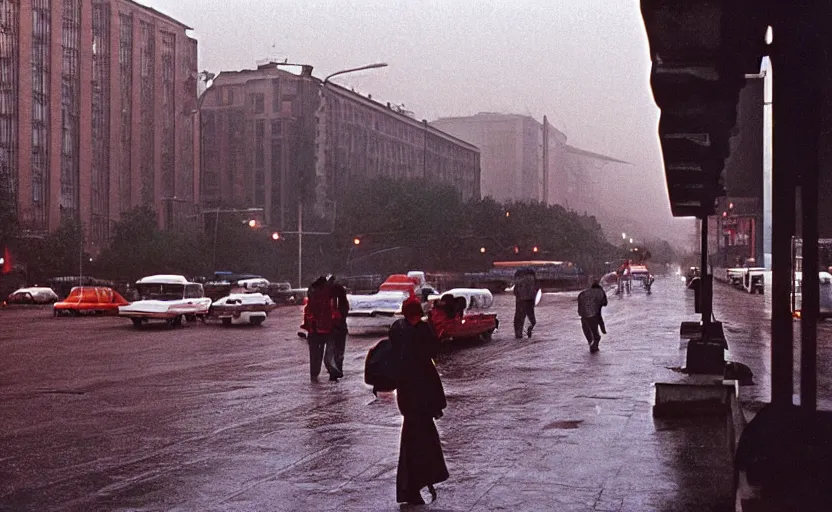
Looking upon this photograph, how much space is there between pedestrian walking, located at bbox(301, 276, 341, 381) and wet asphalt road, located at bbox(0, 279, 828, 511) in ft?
1.92

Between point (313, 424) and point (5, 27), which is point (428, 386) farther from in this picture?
point (5, 27)

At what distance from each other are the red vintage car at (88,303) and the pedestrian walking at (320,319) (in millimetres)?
26999

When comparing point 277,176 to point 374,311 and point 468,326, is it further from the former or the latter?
point 468,326

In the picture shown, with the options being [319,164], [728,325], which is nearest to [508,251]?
[319,164]

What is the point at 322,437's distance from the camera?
36.6 feet

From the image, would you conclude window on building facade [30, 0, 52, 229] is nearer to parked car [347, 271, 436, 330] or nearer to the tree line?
the tree line

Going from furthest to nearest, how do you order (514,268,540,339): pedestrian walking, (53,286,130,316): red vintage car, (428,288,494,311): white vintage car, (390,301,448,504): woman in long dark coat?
(53,286,130,316): red vintage car < (428,288,494,311): white vintage car < (514,268,540,339): pedestrian walking < (390,301,448,504): woman in long dark coat

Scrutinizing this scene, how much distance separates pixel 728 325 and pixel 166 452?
80.5ft

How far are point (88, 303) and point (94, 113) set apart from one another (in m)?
42.3

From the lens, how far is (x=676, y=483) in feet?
28.7

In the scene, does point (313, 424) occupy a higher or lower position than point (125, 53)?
lower

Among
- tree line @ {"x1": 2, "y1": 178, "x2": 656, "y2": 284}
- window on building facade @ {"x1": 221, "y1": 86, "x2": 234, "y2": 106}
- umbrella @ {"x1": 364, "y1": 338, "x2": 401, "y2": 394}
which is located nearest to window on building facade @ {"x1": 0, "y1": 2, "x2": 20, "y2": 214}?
tree line @ {"x1": 2, "y1": 178, "x2": 656, "y2": 284}

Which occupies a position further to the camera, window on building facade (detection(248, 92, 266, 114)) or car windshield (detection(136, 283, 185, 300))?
window on building facade (detection(248, 92, 266, 114))

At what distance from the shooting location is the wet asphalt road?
324 inches
